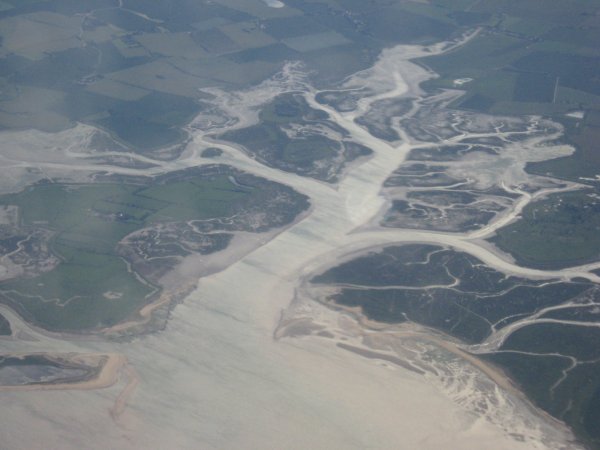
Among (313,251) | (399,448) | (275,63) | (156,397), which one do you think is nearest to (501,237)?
(313,251)

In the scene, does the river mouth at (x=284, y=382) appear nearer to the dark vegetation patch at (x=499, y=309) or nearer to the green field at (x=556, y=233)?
the dark vegetation patch at (x=499, y=309)

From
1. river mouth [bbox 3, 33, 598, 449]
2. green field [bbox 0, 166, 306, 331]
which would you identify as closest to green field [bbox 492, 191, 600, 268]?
river mouth [bbox 3, 33, 598, 449]

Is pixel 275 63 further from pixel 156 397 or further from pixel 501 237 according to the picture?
pixel 156 397

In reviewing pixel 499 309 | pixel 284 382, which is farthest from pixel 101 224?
pixel 499 309

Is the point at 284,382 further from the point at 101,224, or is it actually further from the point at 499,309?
the point at 101,224

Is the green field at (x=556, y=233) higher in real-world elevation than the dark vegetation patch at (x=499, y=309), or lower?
higher

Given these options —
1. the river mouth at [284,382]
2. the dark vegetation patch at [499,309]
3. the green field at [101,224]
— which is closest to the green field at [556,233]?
the river mouth at [284,382]

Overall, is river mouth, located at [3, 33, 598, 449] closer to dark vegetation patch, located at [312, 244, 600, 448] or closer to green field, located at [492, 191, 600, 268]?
dark vegetation patch, located at [312, 244, 600, 448]

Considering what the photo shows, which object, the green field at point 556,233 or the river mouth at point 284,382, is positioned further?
the green field at point 556,233
